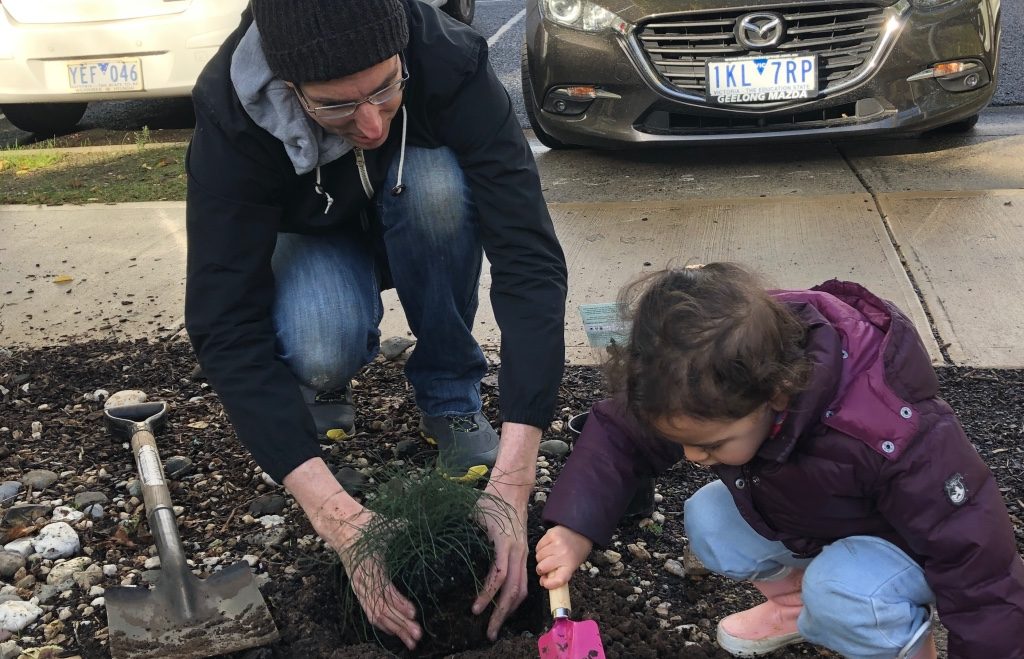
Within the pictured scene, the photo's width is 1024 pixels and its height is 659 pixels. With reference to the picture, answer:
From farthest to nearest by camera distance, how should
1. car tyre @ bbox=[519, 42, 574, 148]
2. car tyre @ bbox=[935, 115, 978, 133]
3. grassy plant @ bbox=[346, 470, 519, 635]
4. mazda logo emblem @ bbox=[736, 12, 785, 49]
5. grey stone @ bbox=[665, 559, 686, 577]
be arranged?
car tyre @ bbox=[519, 42, 574, 148]
car tyre @ bbox=[935, 115, 978, 133]
mazda logo emblem @ bbox=[736, 12, 785, 49]
grey stone @ bbox=[665, 559, 686, 577]
grassy plant @ bbox=[346, 470, 519, 635]

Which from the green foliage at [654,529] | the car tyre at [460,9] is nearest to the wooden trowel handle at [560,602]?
the green foliage at [654,529]

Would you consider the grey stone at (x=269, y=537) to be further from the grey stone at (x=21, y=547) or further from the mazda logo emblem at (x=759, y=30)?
the mazda logo emblem at (x=759, y=30)

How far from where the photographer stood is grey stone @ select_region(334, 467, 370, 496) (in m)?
2.64

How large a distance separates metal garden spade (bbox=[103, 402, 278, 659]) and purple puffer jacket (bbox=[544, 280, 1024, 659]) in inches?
35.6

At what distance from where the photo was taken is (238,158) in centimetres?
220

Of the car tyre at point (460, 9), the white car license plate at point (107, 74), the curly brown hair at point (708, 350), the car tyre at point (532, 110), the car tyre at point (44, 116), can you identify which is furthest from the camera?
the car tyre at point (460, 9)

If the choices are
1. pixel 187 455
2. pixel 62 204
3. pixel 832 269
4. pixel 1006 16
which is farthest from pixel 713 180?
pixel 1006 16

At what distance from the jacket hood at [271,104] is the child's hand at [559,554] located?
0.91 m

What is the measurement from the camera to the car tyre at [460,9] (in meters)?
6.90

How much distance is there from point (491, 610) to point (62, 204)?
3701mm

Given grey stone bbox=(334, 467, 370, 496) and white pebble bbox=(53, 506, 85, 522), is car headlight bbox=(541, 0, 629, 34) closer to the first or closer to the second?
grey stone bbox=(334, 467, 370, 496)

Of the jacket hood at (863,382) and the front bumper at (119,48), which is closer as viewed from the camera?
the jacket hood at (863,382)

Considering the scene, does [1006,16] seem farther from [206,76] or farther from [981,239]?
[206,76]

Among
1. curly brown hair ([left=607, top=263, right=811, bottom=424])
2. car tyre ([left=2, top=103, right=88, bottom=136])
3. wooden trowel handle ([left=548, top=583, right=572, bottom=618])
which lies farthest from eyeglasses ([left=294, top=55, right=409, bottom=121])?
car tyre ([left=2, top=103, right=88, bottom=136])
